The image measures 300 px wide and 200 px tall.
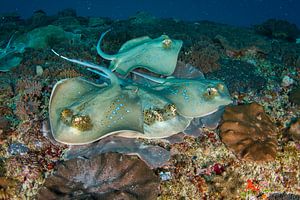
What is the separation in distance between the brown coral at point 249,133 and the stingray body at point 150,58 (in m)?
1.88

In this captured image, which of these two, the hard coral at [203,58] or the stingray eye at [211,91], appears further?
the hard coral at [203,58]

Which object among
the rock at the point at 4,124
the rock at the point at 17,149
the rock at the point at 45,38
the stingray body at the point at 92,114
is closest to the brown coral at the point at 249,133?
the stingray body at the point at 92,114

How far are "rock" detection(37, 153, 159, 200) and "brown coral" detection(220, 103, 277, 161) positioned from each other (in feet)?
6.56

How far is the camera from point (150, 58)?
7.32 metres

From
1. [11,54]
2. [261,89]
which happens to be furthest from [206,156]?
[11,54]

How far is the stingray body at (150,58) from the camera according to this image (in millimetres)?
7078

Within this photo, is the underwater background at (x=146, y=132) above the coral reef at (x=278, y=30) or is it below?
below

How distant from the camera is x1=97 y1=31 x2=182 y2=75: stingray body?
708 cm

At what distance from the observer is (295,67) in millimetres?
9586

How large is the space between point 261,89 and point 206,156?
10.5ft

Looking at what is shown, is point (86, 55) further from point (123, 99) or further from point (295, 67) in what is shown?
point (295, 67)

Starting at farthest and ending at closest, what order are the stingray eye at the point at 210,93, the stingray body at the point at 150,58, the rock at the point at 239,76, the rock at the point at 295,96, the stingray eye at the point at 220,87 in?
the rock at the point at 239,76
the rock at the point at 295,96
the stingray body at the point at 150,58
the stingray eye at the point at 220,87
the stingray eye at the point at 210,93

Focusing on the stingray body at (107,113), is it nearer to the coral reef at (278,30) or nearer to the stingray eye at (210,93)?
the stingray eye at (210,93)

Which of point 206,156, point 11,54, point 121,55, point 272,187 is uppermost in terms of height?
point 121,55
